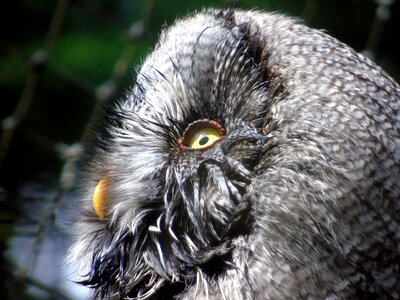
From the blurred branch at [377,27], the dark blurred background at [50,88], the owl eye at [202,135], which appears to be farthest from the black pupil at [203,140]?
the blurred branch at [377,27]

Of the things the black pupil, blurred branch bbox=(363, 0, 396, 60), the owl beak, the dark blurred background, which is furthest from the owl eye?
A: blurred branch bbox=(363, 0, 396, 60)

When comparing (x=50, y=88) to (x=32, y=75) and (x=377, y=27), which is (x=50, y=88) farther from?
(x=377, y=27)

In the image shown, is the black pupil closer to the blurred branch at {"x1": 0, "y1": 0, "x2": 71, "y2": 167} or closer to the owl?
the owl

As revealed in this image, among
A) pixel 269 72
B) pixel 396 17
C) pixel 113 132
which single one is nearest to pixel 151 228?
pixel 113 132

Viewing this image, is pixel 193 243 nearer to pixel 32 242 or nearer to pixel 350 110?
pixel 350 110

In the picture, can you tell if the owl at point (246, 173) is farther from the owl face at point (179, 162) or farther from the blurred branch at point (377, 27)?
the blurred branch at point (377, 27)

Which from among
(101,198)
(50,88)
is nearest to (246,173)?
(101,198)
